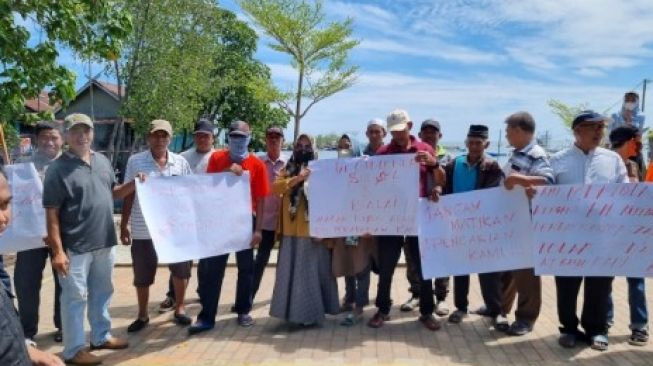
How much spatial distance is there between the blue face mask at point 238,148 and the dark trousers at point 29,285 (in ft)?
6.37

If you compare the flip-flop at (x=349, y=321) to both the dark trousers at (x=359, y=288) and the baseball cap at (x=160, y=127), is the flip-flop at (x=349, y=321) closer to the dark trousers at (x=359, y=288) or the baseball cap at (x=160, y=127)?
the dark trousers at (x=359, y=288)

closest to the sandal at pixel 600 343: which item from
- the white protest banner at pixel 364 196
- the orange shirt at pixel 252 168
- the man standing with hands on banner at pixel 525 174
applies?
the man standing with hands on banner at pixel 525 174

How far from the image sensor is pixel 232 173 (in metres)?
5.50

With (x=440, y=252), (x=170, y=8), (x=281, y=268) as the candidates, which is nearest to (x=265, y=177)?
(x=281, y=268)

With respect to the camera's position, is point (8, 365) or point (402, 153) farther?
point (402, 153)

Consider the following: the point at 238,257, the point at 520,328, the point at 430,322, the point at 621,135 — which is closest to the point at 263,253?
the point at 238,257

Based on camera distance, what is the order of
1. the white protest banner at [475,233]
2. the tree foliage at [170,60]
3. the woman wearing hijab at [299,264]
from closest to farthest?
the white protest banner at [475,233], the woman wearing hijab at [299,264], the tree foliage at [170,60]

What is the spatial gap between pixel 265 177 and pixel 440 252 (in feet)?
6.04

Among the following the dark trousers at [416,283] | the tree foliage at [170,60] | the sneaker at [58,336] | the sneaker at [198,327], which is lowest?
the sneaker at [58,336]

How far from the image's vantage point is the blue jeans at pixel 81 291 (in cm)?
458

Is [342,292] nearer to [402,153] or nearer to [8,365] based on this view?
[402,153]

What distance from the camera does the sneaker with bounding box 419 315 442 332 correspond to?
5516 mm

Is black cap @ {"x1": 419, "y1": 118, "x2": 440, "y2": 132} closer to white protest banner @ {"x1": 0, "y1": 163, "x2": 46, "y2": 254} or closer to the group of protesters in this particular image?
the group of protesters

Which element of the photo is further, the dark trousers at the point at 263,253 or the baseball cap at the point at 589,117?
the dark trousers at the point at 263,253
